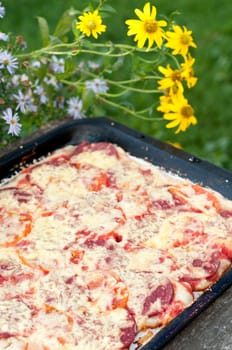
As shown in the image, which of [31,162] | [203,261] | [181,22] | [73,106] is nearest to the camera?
[203,261]

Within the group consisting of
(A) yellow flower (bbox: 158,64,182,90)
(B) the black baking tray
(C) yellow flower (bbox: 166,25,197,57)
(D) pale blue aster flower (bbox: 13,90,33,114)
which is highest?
(C) yellow flower (bbox: 166,25,197,57)

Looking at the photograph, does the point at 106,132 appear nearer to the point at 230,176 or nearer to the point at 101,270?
the point at 230,176

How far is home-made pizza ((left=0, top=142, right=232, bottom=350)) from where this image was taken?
1929 millimetres

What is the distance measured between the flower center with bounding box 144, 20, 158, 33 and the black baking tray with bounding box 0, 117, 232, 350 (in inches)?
18.5

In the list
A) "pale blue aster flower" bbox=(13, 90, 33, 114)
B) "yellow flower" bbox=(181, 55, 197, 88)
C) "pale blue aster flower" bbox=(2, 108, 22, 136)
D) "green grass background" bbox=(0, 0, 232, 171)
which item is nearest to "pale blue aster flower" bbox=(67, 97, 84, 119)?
"pale blue aster flower" bbox=(13, 90, 33, 114)

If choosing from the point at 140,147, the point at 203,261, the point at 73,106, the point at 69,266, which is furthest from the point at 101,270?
the point at 73,106

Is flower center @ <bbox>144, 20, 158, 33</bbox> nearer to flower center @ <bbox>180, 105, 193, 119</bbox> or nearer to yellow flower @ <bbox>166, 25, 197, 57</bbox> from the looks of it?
yellow flower @ <bbox>166, 25, 197, 57</bbox>

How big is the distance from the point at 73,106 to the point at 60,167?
15.7 inches

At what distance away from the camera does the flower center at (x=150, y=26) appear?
7.78 ft

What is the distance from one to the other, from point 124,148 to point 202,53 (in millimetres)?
2450

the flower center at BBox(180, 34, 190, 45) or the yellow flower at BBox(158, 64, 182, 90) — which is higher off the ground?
the flower center at BBox(180, 34, 190, 45)

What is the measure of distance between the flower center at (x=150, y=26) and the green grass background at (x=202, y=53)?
4.82 ft

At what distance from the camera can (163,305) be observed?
198 centimetres

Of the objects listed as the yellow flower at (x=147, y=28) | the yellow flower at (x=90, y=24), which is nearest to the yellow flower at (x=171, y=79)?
the yellow flower at (x=147, y=28)
